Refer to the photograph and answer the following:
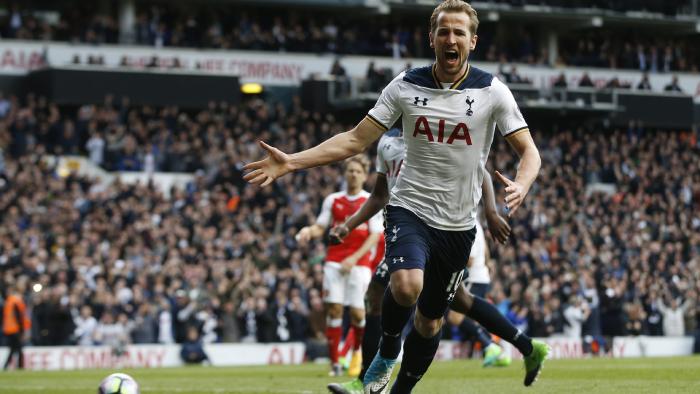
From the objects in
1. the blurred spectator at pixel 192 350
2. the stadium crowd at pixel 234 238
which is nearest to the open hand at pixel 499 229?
the stadium crowd at pixel 234 238

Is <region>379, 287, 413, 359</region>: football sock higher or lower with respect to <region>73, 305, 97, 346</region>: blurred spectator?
higher

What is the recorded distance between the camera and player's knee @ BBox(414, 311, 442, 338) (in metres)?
8.95

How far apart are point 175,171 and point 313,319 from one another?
853 centimetres

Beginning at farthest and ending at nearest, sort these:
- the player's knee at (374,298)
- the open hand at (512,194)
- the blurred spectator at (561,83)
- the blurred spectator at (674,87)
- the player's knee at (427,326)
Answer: the blurred spectator at (674,87), the blurred spectator at (561,83), the player's knee at (374,298), the player's knee at (427,326), the open hand at (512,194)

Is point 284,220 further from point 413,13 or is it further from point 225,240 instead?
point 413,13

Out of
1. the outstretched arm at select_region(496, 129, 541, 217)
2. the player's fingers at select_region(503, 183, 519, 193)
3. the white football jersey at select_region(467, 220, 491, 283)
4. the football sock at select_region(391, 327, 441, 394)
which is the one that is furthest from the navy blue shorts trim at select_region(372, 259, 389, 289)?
the player's fingers at select_region(503, 183, 519, 193)

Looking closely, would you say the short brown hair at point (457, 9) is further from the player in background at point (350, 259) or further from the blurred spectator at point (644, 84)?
the blurred spectator at point (644, 84)

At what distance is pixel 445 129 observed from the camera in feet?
28.3

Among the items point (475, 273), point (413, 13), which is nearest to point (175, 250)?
point (475, 273)

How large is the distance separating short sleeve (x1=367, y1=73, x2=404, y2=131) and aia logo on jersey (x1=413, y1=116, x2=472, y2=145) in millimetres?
176

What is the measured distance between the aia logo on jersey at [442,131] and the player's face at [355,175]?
6028mm

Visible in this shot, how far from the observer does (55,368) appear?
73.8 feet

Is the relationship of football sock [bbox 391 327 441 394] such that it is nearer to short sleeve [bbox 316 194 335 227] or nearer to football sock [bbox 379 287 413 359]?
football sock [bbox 379 287 413 359]

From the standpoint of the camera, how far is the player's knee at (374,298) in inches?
476
